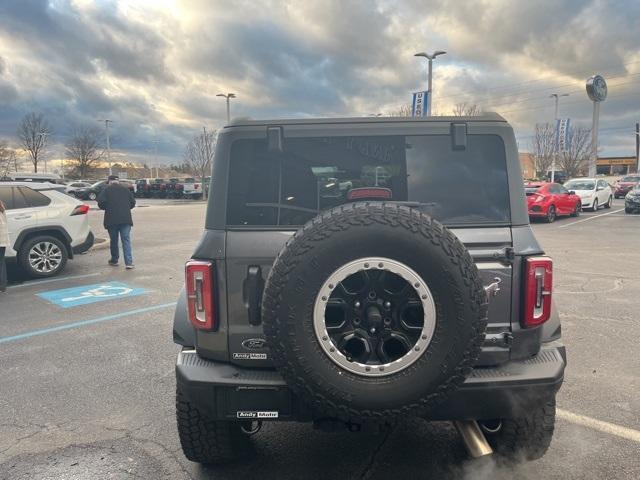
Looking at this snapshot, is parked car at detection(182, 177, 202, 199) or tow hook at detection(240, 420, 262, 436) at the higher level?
parked car at detection(182, 177, 202, 199)

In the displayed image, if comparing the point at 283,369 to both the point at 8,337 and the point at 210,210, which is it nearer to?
the point at 210,210

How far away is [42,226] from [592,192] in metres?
22.3

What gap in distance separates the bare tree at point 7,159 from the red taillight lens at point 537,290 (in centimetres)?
5815

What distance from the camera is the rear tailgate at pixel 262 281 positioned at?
97.0 inches

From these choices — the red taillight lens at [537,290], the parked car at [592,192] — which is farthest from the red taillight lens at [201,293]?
the parked car at [592,192]

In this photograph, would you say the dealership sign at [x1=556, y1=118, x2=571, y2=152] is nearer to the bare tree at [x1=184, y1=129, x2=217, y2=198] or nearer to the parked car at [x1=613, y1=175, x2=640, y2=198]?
the parked car at [x1=613, y1=175, x2=640, y2=198]

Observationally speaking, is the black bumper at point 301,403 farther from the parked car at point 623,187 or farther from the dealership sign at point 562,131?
the dealership sign at point 562,131

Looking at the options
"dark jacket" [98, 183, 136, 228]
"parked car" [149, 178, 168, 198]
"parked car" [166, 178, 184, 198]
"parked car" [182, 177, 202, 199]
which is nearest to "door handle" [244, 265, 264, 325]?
"dark jacket" [98, 183, 136, 228]

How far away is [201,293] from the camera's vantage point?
2.50m

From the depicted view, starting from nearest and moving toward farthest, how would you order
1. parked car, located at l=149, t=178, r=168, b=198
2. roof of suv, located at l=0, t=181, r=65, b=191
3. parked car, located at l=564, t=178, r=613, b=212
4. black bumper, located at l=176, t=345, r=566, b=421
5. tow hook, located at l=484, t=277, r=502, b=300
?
black bumper, located at l=176, t=345, r=566, b=421 → tow hook, located at l=484, t=277, r=502, b=300 → roof of suv, located at l=0, t=181, r=65, b=191 → parked car, located at l=564, t=178, r=613, b=212 → parked car, located at l=149, t=178, r=168, b=198

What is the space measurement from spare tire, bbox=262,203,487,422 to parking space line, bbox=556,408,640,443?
6.06ft

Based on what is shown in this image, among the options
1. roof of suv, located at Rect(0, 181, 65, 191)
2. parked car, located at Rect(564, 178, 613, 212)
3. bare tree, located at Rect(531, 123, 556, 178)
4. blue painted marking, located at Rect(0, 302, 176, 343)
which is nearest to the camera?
blue painted marking, located at Rect(0, 302, 176, 343)

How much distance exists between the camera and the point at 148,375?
434 cm

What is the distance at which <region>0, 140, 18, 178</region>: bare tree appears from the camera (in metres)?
53.3
